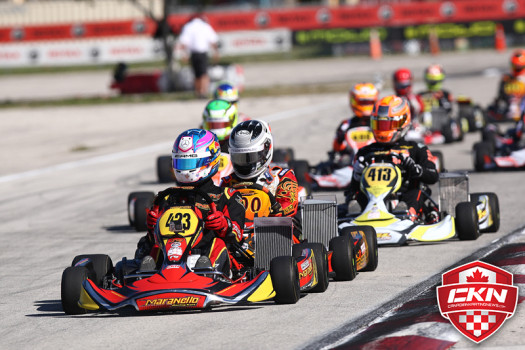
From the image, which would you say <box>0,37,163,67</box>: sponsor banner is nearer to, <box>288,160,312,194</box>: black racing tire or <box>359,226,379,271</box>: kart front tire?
<box>288,160,312,194</box>: black racing tire

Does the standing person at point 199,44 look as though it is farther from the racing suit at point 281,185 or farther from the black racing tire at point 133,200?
the racing suit at point 281,185

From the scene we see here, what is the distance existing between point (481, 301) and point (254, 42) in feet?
111

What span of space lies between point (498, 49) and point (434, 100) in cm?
1917

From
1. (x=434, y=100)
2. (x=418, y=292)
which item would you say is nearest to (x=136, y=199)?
(x=418, y=292)

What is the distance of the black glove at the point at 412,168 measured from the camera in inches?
384

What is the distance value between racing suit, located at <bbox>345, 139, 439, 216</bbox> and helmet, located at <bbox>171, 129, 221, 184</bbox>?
2691 millimetres

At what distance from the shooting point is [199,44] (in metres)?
25.2

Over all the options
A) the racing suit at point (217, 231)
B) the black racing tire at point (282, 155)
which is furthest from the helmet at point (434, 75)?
the racing suit at point (217, 231)

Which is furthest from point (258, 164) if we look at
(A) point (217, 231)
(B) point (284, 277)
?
(B) point (284, 277)

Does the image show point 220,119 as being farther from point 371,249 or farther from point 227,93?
point 371,249

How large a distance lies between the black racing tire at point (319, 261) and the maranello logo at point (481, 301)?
1561mm

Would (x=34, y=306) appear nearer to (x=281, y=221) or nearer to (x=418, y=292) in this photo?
(x=281, y=221)

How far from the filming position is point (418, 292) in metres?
7.39

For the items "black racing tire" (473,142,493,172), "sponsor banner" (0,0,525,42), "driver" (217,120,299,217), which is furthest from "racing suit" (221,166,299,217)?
"sponsor banner" (0,0,525,42)
